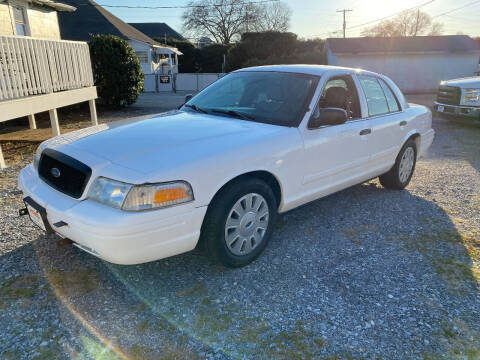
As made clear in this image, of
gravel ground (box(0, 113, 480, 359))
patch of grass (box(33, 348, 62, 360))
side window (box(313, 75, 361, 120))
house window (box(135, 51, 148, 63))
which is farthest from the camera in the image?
house window (box(135, 51, 148, 63))

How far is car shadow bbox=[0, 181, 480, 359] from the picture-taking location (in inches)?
94.3

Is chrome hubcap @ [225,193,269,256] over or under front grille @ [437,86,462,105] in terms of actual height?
under

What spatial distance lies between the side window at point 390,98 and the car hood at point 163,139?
6.94 ft

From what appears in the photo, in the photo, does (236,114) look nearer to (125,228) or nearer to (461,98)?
(125,228)

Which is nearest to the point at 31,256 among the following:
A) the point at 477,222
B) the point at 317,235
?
the point at 317,235

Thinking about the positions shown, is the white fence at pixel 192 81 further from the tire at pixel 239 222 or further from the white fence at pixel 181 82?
the tire at pixel 239 222

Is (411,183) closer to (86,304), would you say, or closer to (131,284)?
(131,284)

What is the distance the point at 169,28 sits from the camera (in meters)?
49.5

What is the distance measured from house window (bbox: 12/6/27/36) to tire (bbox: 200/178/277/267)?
41.8 feet

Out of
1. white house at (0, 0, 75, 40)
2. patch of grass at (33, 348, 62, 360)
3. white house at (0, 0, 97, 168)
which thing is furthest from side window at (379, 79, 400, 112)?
white house at (0, 0, 75, 40)

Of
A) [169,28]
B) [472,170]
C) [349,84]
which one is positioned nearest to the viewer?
[349,84]

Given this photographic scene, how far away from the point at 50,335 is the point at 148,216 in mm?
981

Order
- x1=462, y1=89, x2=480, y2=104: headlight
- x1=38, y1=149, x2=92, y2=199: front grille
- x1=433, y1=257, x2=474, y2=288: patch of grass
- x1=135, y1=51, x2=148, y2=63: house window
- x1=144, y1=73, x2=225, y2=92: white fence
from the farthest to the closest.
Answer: x1=135, y1=51, x2=148, y2=63: house window
x1=144, y1=73, x2=225, y2=92: white fence
x1=462, y1=89, x2=480, y2=104: headlight
x1=433, y1=257, x2=474, y2=288: patch of grass
x1=38, y1=149, x2=92, y2=199: front grille

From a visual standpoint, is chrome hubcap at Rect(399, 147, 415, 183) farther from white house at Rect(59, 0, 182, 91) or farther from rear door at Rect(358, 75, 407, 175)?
white house at Rect(59, 0, 182, 91)
